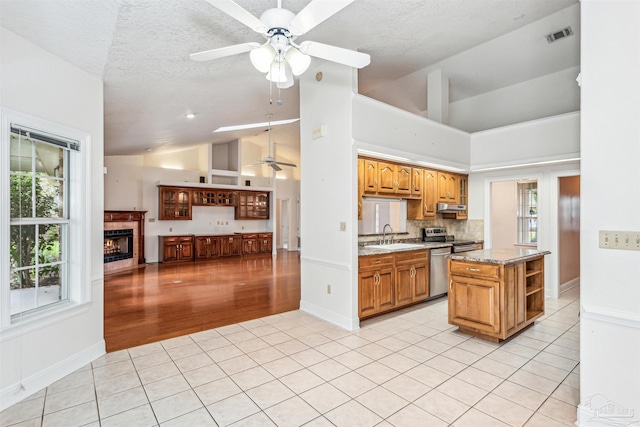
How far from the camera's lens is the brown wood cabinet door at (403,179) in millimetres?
4547

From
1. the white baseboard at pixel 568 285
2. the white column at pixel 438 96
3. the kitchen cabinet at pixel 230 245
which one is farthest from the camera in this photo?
the kitchen cabinet at pixel 230 245

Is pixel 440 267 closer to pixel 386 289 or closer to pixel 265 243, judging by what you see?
pixel 386 289

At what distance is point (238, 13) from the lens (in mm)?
1821

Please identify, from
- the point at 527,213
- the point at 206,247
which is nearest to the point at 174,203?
the point at 206,247

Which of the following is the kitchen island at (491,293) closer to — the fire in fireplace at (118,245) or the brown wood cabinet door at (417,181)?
the brown wood cabinet door at (417,181)

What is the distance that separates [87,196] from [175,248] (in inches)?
252

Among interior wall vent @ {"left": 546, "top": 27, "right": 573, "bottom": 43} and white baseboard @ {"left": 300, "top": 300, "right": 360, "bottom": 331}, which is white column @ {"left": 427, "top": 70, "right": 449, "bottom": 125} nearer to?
interior wall vent @ {"left": 546, "top": 27, "right": 573, "bottom": 43}

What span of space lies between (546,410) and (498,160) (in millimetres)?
3902

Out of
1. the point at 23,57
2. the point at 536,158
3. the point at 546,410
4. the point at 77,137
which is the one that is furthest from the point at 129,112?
the point at 536,158

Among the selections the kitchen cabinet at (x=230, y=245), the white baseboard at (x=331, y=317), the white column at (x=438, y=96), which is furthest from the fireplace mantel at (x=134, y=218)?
the white column at (x=438, y=96)

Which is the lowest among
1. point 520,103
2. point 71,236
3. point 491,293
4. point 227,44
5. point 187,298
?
point 187,298

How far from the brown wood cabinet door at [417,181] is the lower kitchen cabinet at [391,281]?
922 millimetres

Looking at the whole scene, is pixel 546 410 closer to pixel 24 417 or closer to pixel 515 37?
pixel 24 417

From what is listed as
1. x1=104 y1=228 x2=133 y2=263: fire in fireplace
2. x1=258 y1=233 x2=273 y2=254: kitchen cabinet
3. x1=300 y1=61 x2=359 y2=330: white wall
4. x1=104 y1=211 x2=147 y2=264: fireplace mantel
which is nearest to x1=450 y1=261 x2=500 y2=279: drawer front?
x1=300 y1=61 x2=359 y2=330: white wall
